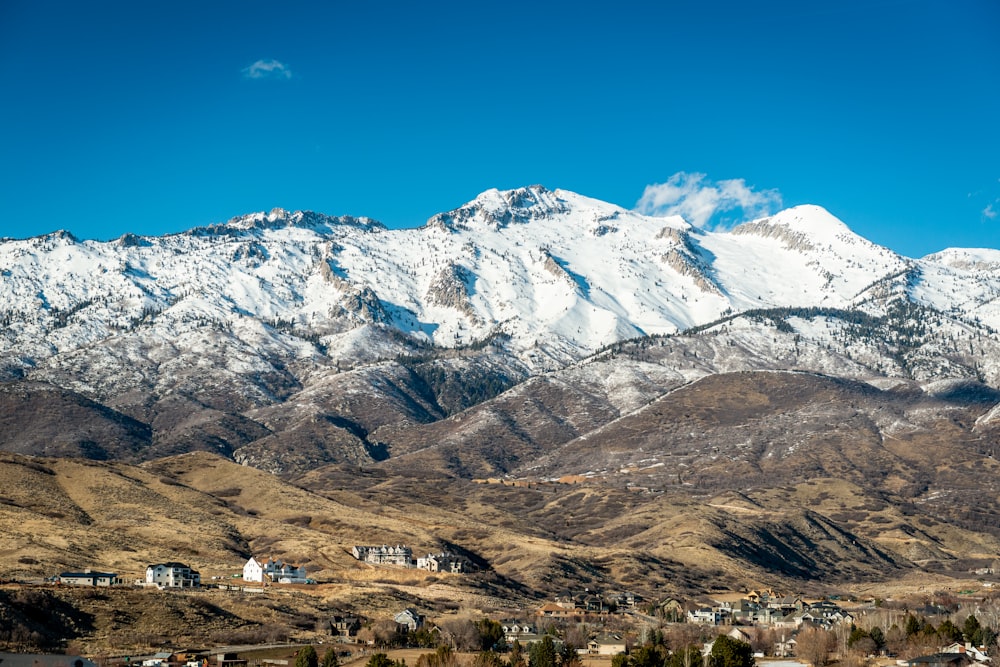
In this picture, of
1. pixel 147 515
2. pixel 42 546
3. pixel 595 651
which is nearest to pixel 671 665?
pixel 595 651

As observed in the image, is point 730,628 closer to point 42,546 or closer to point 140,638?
point 140,638

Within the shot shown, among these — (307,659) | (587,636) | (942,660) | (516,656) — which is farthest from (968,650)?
(307,659)

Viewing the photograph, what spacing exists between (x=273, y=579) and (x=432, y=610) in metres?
24.7

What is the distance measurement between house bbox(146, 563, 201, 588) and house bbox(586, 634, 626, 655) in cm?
5204

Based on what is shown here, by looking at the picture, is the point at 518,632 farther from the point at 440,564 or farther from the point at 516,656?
the point at 440,564

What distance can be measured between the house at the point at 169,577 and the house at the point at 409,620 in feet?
94.0

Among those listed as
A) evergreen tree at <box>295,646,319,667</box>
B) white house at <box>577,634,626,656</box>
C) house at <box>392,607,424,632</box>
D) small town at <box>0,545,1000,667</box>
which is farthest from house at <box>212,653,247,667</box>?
white house at <box>577,634,626,656</box>

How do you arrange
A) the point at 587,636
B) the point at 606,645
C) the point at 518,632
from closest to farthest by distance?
1. the point at 606,645
2. the point at 587,636
3. the point at 518,632

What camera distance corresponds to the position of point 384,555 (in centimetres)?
19100

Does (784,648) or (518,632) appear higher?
(518,632)

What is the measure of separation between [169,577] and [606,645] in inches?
2184

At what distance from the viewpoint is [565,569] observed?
195500mm

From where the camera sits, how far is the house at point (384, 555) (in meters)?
189

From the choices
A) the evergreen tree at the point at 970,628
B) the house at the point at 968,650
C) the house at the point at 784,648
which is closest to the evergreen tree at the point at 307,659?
the house at the point at 784,648
